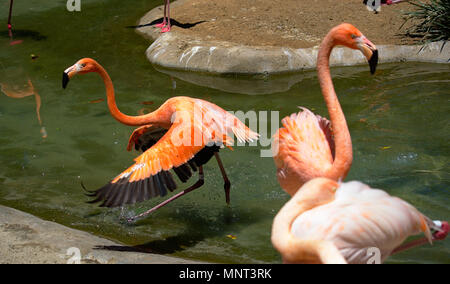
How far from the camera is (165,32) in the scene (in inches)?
337

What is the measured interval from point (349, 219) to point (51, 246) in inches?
71.4

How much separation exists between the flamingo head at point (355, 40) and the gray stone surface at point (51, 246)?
1610 millimetres

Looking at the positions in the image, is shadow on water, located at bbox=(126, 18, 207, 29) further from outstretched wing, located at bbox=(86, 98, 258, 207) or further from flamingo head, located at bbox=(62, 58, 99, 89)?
outstretched wing, located at bbox=(86, 98, 258, 207)

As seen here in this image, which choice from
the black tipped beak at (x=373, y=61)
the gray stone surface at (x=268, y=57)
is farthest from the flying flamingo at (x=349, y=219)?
the gray stone surface at (x=268, y=57)

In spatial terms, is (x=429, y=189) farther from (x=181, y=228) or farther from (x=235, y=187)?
(x=181, y=228)

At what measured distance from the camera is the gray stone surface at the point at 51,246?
3504 mm

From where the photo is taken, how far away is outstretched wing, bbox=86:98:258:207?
383 cm

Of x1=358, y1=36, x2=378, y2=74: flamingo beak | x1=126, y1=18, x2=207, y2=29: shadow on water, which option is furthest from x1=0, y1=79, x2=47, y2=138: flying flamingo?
x1=358, y1=36, x2=378, y2=74: flamingo beak

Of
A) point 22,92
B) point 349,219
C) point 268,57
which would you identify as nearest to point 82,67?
point 349,219

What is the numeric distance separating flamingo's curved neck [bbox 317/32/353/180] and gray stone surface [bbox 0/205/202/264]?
1058 millimetres

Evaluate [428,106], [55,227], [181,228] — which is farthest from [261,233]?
[428,106]

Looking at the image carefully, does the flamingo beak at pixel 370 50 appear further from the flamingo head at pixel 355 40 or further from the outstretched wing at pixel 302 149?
the outstretched wing at pixel 302 149

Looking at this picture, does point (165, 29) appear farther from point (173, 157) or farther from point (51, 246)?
point (51, 246)
